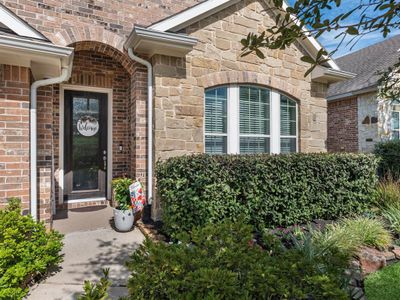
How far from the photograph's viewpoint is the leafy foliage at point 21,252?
2659mm

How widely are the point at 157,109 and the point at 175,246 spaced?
11.4 feet

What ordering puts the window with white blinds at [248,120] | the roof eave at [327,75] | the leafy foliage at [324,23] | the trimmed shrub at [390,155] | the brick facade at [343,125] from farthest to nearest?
the brick facade at [343,125], the trimmed shrub at [390,155], the roof eave at [327,75], the window with white blinds at [248,120], the leafy foliage at [324,23]

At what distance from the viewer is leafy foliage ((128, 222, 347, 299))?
1.69 m

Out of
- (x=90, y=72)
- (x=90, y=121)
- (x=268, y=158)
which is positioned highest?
(x=90, y=72)

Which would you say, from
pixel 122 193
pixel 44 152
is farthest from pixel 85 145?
pixel 122 193

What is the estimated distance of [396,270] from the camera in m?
3.49

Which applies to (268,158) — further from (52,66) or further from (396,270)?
(52,66)

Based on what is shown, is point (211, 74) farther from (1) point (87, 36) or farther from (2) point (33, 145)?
(2) point (33, 145)

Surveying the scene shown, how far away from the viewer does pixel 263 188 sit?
15.4ft

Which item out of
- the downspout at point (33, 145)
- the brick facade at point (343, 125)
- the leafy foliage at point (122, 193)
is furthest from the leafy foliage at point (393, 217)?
the brick facade at point (343, 125)

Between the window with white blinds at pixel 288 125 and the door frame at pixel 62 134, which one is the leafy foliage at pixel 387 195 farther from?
the door frame at pixel 62 134

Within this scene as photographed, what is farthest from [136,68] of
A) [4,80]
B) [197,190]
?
[197,190]

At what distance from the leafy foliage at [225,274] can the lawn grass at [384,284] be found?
145 cm

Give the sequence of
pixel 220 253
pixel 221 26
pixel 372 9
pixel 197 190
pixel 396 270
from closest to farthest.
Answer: pixel 372 9 → pixel 220 253 → pixel 396 270 → pixel 197 190 → pixel 221 26
